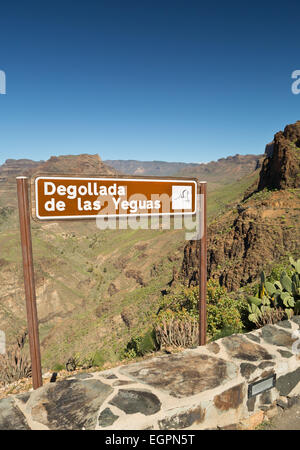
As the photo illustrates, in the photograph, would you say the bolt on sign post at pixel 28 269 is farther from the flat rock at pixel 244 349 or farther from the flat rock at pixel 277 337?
the flat rock at pixel 277 337

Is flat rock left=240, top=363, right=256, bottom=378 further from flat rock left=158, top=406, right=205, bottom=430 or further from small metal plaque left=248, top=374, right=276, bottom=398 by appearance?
flat rock left=158, top=406, right=205, bottom=430

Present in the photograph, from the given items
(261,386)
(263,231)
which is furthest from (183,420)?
(263,231)

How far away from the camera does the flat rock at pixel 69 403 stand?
6.82 ft

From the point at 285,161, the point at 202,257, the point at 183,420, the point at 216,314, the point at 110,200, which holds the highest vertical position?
the point at 285,161

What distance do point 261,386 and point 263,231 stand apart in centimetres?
1185

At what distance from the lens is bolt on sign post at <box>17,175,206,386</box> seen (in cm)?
262

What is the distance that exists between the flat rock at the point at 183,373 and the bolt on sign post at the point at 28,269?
834 millimetres

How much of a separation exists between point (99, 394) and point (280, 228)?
12.6 m

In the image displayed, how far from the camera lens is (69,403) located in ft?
7.56

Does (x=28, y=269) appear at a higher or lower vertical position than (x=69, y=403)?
higher

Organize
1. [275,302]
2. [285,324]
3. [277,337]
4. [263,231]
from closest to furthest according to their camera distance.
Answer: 1. [277,337]
2. [285,324]
3. [275,302]
4. [263,231]

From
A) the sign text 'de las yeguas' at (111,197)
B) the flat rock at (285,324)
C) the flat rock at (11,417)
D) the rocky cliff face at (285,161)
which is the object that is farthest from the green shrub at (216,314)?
the rocky cliff face at (285,161)

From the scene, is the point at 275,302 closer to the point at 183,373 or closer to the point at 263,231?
the point at 183,373
